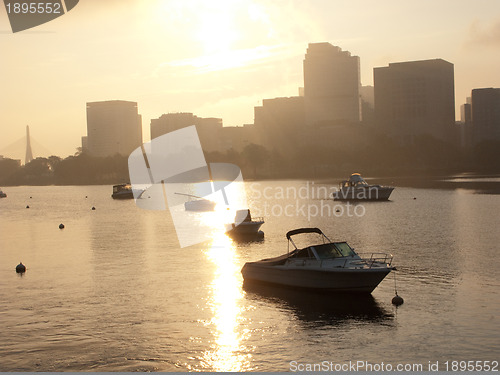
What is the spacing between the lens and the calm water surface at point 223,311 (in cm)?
3444

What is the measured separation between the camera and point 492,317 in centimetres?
3950

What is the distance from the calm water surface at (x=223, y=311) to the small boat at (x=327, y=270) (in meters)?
0.91

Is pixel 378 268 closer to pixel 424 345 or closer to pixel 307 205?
pixel 424 345

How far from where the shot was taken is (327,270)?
45.1 m

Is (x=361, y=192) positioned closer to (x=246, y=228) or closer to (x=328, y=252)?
(x=246, y=228)

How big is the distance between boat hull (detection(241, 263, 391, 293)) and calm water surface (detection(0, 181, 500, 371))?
783 millimetres

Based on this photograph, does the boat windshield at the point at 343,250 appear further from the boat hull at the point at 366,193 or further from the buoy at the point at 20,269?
the boat hull at the point at 366,193

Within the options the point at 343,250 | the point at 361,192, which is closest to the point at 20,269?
the point at 343,250

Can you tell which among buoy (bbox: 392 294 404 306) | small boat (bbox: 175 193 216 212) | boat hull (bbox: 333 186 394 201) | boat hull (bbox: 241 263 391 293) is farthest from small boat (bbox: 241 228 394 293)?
boat hull (bbox: 333 186 394 201)

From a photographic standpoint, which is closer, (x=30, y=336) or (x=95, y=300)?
(x=30, y=336)

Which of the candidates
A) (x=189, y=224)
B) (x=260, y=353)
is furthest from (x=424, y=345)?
(x=189, y=224)

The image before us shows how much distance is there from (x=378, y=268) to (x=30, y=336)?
74.5 ft

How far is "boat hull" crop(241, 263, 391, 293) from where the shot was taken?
1751 inches

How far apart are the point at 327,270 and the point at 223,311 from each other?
303 inches
